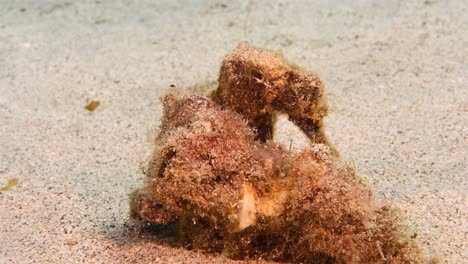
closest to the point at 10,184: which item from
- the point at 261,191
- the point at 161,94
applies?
the point at 161,94

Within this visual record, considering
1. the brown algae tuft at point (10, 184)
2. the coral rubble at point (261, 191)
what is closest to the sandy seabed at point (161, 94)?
the brown algae tuft at point (10, 184)

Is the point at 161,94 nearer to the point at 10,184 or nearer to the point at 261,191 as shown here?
the point at 10,184

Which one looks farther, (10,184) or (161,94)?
(161,94)

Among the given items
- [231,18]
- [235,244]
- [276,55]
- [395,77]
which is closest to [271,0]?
[231,18]

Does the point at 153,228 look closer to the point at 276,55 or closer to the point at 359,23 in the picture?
the point at 276,55

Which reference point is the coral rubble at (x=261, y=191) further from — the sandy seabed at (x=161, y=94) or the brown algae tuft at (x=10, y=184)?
the brown algae tuft at (x=10, y=184)

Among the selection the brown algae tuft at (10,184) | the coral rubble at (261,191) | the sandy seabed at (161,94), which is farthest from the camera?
the brown algae tuft at (10,184)
